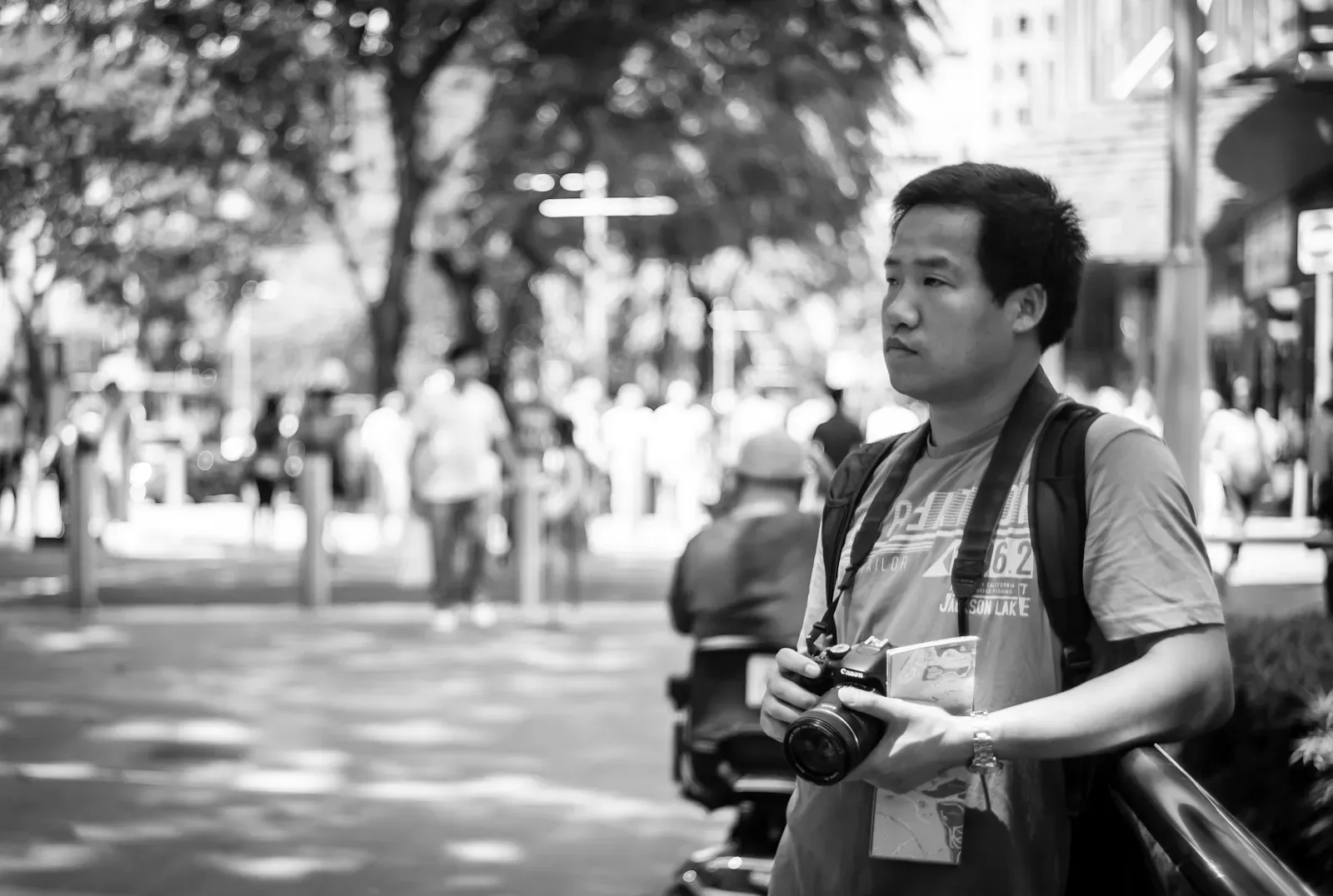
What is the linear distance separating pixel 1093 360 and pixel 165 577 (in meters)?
26.2

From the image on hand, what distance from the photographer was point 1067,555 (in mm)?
2293

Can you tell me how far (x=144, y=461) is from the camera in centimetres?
3519

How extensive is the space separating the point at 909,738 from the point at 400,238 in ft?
55.8

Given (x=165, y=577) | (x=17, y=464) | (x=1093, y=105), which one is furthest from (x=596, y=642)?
(x=17, y=464)

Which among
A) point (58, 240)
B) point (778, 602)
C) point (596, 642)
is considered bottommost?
point (596, 642)

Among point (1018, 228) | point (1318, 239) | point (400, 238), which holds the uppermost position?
point (400, 238)

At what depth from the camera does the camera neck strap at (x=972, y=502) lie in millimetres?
2307

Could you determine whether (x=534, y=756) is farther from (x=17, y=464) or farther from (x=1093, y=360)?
(x=1093, y=360)

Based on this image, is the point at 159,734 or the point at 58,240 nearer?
the point at 159,734

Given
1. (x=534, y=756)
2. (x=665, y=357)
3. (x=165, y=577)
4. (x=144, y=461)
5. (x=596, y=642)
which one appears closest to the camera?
(x=534, y=756)

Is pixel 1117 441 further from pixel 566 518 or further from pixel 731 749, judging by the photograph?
pixel 566 518

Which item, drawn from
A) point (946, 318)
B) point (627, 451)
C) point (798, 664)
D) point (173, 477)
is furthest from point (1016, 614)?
point (173, 477)

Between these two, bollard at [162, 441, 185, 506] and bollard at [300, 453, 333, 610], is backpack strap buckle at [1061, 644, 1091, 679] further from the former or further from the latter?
bollard at [162, 441, 185, 506]

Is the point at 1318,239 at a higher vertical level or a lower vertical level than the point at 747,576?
higher
